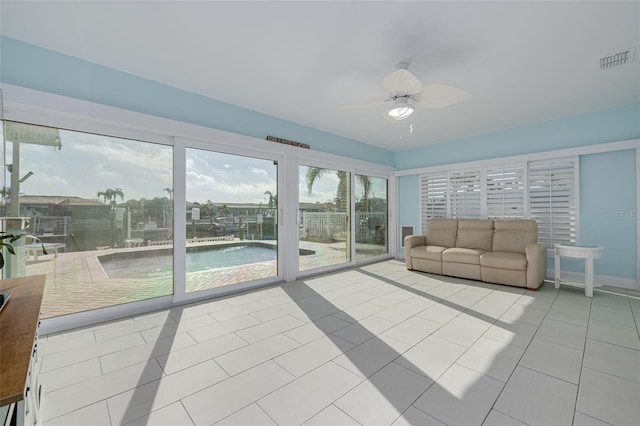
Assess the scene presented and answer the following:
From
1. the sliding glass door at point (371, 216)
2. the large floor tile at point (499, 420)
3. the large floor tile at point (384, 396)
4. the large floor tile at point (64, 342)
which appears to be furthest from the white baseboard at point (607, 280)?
the large floor tile at point (64, 342)

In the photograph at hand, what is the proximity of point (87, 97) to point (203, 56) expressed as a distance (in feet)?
4.13

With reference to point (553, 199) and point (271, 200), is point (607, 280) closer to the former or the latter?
point (553, 199)

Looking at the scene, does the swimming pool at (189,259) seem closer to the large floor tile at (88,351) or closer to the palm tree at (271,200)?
the palm tree at (271,200)

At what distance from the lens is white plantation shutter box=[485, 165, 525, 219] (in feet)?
16.0

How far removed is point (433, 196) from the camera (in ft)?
19.8

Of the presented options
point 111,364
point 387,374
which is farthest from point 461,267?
point 111,364

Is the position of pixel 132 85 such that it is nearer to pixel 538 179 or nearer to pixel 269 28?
pixel 269 28

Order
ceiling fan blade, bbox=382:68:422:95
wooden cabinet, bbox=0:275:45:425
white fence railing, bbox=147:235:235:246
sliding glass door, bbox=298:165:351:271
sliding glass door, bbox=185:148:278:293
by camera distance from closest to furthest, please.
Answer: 1. wooden cabinet, bbox=0:275:45:425
2. ceiling fan blade, bbox=382:68:422:95
3. white fence railing, bbox=147:235:235:246
4. sliding glass door, bbox=185:148:278:293
5. sliding glass door, bbox=298:165:351:271

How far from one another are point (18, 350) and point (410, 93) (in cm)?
298

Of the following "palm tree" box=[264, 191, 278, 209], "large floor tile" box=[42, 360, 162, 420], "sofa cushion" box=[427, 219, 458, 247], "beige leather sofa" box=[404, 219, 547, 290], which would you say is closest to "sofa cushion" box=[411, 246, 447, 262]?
"beige leather sofa" box=[404, 219, 547, 290]

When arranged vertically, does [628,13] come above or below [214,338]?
above

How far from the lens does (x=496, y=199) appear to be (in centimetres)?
514

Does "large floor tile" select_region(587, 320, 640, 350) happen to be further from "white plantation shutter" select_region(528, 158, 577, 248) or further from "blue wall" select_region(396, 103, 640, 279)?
"white plantation shutter" select_region(528, 158, 577, 248)

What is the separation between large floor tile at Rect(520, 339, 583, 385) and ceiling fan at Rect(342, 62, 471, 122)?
2216 millimetres
